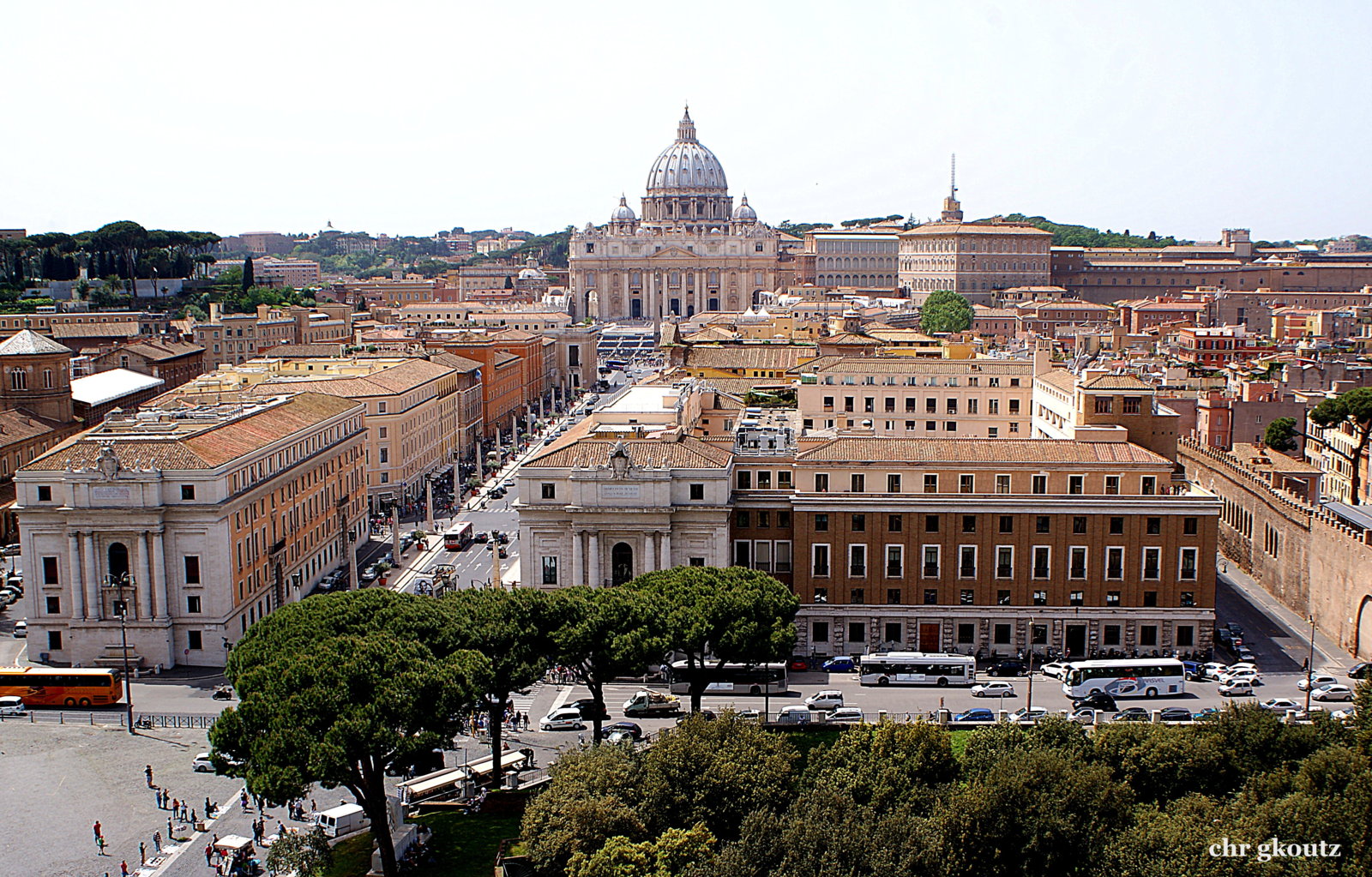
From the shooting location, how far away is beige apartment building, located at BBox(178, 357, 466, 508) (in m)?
72.2

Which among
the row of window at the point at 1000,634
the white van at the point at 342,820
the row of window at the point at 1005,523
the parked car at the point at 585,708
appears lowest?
the white van at the point at 342,820

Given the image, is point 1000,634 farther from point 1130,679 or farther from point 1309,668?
point 1309,668

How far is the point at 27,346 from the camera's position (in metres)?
74.8

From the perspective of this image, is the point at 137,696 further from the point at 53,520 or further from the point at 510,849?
the point at 510,849

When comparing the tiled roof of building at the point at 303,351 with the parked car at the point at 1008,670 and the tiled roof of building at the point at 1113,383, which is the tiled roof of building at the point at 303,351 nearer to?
the tiled roof of building at the point at 1113,383

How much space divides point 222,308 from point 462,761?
10020 centimetres

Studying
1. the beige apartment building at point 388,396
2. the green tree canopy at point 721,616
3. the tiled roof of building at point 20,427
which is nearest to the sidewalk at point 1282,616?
A: the green tree canopy at point 721,616

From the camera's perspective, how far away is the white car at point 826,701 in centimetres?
4106

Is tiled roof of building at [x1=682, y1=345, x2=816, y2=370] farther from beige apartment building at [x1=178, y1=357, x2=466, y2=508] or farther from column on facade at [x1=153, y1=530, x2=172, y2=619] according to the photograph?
column on facade at [x1=153, y1=530, x2=172, y2=619]

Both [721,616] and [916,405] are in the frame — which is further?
[916,405]

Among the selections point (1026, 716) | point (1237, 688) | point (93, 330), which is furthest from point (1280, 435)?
point (93, 330)

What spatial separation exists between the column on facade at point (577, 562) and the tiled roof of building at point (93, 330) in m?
70.0

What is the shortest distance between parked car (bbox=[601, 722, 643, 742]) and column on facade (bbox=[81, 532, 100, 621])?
61.0ft

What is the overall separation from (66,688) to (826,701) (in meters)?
23.3
